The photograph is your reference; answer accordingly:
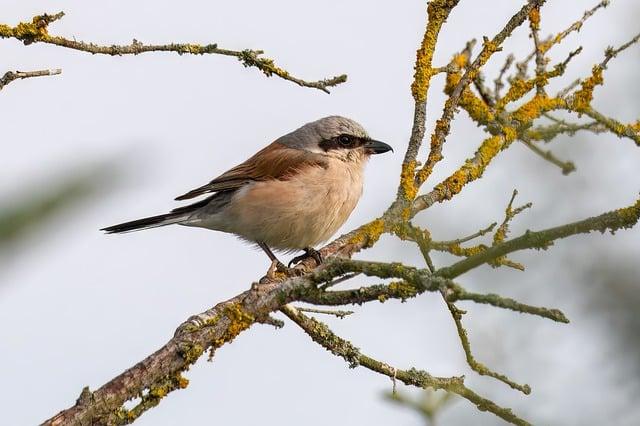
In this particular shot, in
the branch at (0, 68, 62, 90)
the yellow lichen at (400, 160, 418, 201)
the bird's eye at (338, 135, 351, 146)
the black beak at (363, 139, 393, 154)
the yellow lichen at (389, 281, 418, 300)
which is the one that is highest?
the bird's eye at (338, 135, 351, 146)

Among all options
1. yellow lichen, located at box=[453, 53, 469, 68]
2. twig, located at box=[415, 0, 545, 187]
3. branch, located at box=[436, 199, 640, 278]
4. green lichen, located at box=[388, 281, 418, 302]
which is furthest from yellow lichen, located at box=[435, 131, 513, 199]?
branch, located at box=[436, 199, 640, 278]

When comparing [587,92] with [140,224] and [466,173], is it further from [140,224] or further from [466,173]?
[140,224]

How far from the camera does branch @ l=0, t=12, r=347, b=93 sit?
8.61 feet

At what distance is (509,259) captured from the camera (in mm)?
2957

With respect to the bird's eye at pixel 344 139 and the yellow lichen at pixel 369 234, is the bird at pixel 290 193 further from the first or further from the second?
the yellow lichen at pixel 369 234

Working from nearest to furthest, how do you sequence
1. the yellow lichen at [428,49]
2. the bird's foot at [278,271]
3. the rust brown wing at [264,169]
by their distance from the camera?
1. the bird's foot at [278,271]
2. the yellow lichen at [428,49]
3. the rust brown wing at [264,169]

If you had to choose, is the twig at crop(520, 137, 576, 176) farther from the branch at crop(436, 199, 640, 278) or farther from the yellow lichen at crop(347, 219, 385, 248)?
the branch at crop(436, 199, 640, 278)

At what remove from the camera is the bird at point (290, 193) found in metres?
5.26

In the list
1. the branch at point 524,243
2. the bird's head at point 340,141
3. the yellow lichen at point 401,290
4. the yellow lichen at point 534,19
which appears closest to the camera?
the branch at point 524,243

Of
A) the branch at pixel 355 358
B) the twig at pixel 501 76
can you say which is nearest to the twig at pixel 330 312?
the branch at pixel 355 358

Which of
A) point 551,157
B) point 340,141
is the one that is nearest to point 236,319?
point 551,157

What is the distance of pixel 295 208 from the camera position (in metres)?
5.28

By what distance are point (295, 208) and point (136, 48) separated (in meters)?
2.53

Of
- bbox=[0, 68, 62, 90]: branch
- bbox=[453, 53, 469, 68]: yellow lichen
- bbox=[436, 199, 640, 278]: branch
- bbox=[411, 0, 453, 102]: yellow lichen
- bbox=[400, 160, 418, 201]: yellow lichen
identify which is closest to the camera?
bbox=[436, 199, 640, 278]: branch
